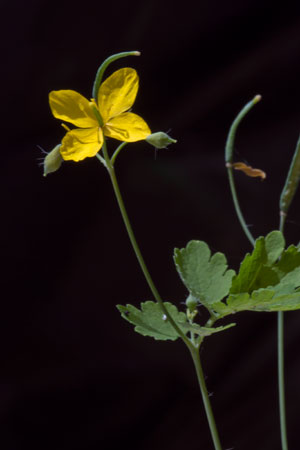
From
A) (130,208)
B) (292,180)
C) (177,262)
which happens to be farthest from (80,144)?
(130,208)

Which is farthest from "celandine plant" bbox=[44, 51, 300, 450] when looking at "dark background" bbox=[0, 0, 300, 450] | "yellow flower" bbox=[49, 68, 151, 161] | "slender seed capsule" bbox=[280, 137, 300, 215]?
"dark background" bbox=[0, 0, 300, 450]

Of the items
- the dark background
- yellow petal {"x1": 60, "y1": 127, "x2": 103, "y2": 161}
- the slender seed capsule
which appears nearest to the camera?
yellow petal {"x1": 60, "y1": 127, "x2": 103, "y2": 161}

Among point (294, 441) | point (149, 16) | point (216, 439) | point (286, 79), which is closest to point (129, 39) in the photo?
point (149, 16)

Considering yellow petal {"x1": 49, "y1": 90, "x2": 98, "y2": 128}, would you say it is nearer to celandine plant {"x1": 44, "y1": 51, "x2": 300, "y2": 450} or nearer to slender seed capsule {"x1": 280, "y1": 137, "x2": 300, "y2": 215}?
celandine plant {"x1": 44, "y1": 51, "x2": 300, "y2": 450}

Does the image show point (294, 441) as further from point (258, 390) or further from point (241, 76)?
point (241, 76)

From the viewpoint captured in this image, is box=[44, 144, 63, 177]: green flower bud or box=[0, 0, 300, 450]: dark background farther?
box=[0, 0, 300, 450]: dark background

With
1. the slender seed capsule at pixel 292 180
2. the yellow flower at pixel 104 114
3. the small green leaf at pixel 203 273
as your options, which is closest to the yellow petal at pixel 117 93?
the yellow flower at pixel 104 114
